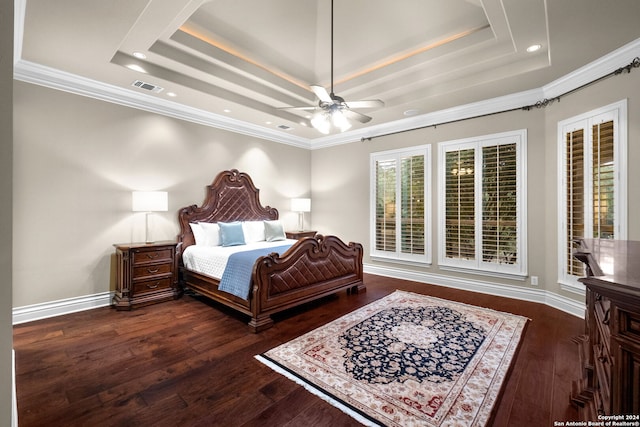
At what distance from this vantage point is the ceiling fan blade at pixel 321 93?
271 centimetres

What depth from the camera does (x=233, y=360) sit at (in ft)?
7.94

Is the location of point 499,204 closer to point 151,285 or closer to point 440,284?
point 440,284

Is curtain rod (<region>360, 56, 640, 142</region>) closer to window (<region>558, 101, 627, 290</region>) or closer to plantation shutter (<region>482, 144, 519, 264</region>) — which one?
window (<region>558, 101, 627, 290</region>)

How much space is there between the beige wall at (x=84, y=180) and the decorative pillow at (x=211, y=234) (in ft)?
1.48

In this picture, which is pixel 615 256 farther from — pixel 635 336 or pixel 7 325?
pixel 7 325

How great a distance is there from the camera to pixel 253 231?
197 inches

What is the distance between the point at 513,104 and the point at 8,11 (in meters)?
4.97

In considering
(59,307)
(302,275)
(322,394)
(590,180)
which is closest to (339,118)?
(302,275)

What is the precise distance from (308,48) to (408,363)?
354cm

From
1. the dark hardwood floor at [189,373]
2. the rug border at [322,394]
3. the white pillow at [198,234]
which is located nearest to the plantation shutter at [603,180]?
the dark hardwood floor at [189,373]

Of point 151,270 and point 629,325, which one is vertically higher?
point 629,325

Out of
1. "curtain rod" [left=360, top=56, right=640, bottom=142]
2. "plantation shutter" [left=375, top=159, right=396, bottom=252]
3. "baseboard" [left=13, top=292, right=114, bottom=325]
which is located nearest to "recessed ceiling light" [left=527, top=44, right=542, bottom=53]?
"curtain rod" [left=360, top=56, right=640, bottom=142]

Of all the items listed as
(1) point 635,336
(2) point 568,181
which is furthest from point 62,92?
(2) point 568,181

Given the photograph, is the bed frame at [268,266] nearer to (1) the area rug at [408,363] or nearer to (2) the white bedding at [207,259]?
(2) the white bedding at [207,259]
